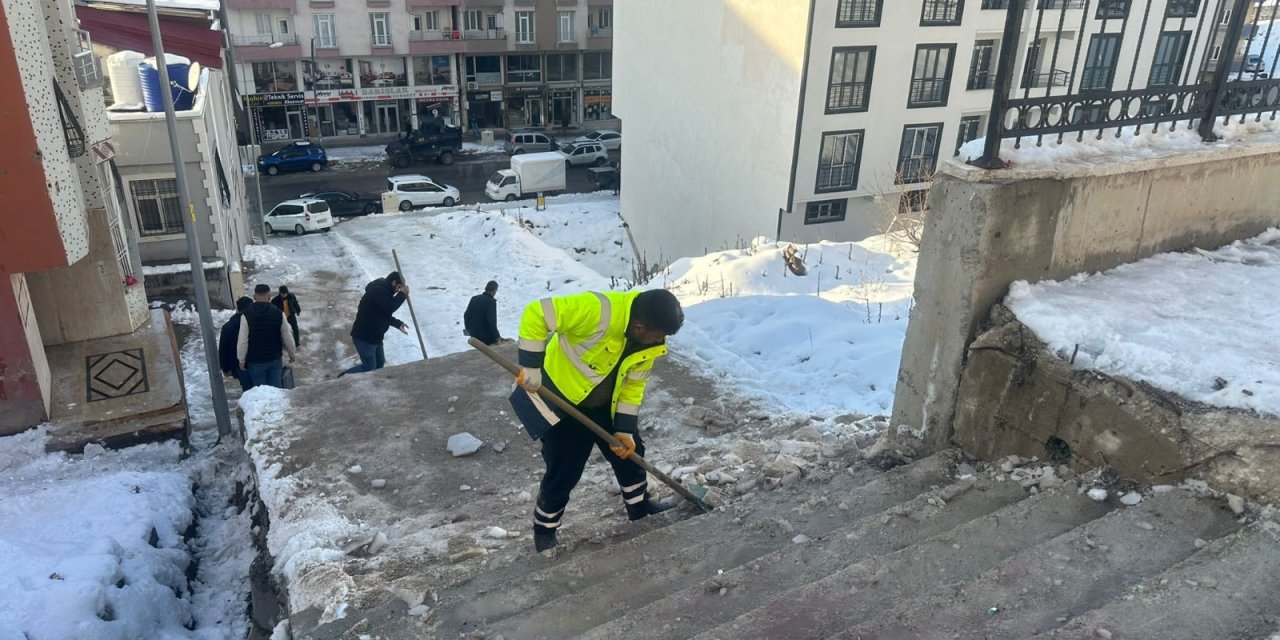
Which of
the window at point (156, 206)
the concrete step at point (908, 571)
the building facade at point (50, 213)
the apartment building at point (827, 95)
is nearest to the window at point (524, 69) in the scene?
the apartment building at point (827, 95)

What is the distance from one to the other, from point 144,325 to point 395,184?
17.5 m

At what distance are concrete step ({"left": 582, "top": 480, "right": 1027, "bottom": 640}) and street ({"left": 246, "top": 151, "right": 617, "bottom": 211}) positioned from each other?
1075 inches

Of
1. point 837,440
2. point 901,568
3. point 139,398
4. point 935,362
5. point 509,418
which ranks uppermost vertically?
point 935,362

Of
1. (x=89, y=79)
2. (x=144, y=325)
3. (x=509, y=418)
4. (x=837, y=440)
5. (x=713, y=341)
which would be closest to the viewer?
(x=837, y=440)

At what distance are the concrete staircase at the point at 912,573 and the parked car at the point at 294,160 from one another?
31879mm

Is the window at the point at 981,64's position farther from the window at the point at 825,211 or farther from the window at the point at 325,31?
the window at the point at 325,31

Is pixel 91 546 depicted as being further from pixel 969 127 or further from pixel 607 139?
pixel 607 139

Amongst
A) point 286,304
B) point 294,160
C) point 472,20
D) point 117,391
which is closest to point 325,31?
point 472,20

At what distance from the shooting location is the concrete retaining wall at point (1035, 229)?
440 cm

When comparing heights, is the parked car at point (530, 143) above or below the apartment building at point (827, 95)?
below

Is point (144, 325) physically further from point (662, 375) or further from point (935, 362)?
point (935, 362)

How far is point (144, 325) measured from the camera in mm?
11156

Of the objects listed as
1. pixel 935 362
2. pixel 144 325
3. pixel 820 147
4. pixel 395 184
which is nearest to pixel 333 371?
pixel 144 325

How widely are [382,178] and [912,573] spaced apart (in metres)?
32.1
